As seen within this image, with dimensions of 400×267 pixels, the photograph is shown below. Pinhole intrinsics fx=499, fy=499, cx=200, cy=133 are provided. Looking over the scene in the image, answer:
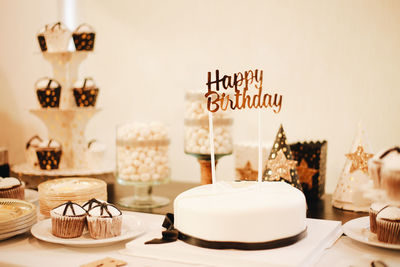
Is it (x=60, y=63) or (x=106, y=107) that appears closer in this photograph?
(x=60, y=63)

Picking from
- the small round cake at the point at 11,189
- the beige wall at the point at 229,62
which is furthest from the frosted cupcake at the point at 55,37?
the small round cake at the point at 11,189

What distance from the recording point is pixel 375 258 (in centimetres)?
142

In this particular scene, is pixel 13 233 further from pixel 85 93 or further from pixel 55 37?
pixel 55 37

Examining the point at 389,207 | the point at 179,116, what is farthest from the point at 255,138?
the point at 389,207

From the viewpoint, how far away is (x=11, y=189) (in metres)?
1.95

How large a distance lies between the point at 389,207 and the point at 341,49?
1.26 meters

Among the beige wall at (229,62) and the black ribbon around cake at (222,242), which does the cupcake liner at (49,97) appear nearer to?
the beige wall at (229,62)

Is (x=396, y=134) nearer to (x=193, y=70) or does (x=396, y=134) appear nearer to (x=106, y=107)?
(x=193, y=70)

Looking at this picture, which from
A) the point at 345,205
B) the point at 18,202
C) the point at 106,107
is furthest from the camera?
the point at 106,107

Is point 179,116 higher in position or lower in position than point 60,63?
lower

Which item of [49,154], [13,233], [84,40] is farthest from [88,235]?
[84,40]

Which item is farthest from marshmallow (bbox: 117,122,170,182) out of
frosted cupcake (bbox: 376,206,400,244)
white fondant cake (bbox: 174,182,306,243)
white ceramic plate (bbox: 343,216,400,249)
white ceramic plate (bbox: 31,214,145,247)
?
frosted cupcake (bbox: 376,206,400,244)

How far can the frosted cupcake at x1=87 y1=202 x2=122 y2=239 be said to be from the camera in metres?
1.56

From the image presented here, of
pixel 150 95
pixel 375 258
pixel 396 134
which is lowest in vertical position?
Answer: pixel 375 258
